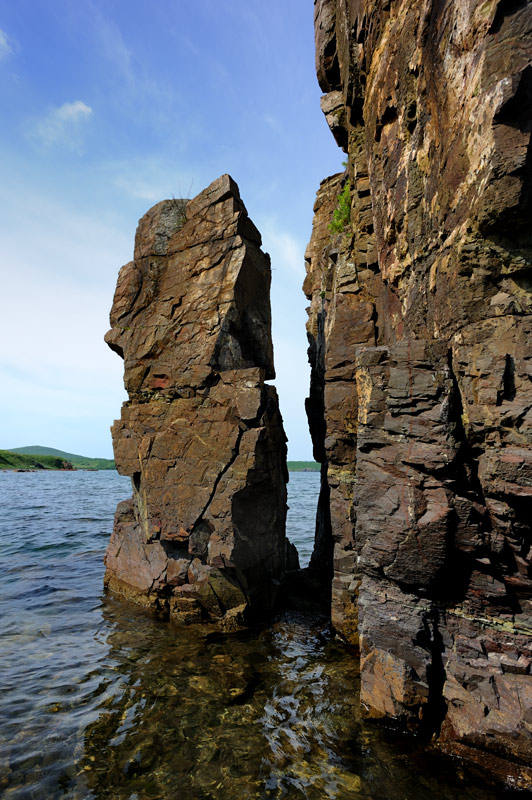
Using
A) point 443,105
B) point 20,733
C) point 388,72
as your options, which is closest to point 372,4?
point 388,72

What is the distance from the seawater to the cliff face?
834 millimetres

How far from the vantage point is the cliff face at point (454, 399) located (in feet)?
15.8

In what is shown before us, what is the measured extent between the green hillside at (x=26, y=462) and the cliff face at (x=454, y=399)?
371ft

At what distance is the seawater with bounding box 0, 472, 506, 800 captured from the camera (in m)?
4.98

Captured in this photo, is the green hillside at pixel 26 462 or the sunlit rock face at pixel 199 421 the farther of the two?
the green hillside at pixel 26 462

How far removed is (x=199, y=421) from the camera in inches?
404

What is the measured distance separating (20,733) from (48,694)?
1056 mm

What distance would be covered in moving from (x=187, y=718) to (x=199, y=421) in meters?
5.68

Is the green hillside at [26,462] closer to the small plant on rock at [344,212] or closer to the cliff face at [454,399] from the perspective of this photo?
the small plant on rock at [344,212]

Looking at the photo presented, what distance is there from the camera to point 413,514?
5.83 m

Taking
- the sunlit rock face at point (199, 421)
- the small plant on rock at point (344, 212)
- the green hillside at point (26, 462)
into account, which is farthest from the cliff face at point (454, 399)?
the green hillside at point (26, 462)

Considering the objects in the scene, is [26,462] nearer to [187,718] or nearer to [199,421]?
[199,421]

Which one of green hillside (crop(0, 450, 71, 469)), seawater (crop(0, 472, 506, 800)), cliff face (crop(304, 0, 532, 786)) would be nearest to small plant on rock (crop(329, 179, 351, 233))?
cliff face (crop(304, 0, 532, 786))

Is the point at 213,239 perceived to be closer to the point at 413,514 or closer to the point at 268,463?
the point at 268,463
